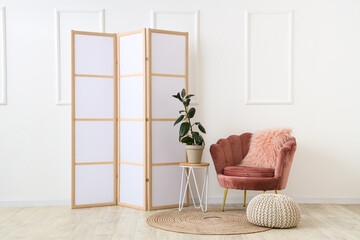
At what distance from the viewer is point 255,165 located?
5141mm

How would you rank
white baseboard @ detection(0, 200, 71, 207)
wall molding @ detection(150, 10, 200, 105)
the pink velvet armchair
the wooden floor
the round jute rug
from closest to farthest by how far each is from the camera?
the wooden floor, the round jute rug, the pink velvet armchair, white baseboard @ detection(0, 200, 71, 207), wall molding @ detection(150, 10, 200, 105)

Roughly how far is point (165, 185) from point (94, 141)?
988 millimetres

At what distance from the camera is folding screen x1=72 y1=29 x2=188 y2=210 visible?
16.8 ft

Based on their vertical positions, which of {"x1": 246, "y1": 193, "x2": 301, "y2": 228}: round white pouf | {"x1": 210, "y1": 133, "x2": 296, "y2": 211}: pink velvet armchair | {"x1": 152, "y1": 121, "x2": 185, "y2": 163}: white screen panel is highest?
{"x1": 152, "y1": 121, "x2": 185, "y2": 163}: white screen panel

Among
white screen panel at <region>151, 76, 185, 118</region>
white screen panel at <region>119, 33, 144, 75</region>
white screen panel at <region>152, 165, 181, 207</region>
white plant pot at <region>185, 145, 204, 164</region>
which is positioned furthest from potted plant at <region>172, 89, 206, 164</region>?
white screen panel at <region>119, 33, 144, 75</region>

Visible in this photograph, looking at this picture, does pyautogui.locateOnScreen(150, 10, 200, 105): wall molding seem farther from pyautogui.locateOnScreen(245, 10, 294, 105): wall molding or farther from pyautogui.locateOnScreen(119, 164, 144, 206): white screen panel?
pyautogui.locateOnScreen(119, 164, 144, 206): white screen panel

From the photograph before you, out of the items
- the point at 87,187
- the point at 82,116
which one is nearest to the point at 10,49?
the point at 82,116

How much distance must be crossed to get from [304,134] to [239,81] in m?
1.06

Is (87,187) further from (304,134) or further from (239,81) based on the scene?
(304,134)

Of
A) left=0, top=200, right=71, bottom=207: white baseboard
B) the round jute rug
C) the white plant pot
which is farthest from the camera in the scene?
left=0, top=200, right=71, bottom=207: white baseboard

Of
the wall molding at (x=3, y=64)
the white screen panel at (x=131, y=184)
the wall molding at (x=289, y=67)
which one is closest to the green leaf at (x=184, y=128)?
the white screen panel at (x=131, y=184)

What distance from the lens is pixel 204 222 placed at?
14.6 feet

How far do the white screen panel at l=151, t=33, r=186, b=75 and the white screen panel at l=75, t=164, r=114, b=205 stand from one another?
4.35 feet

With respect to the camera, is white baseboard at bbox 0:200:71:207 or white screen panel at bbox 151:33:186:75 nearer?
white screen panel at bbox 151:33:186:75
